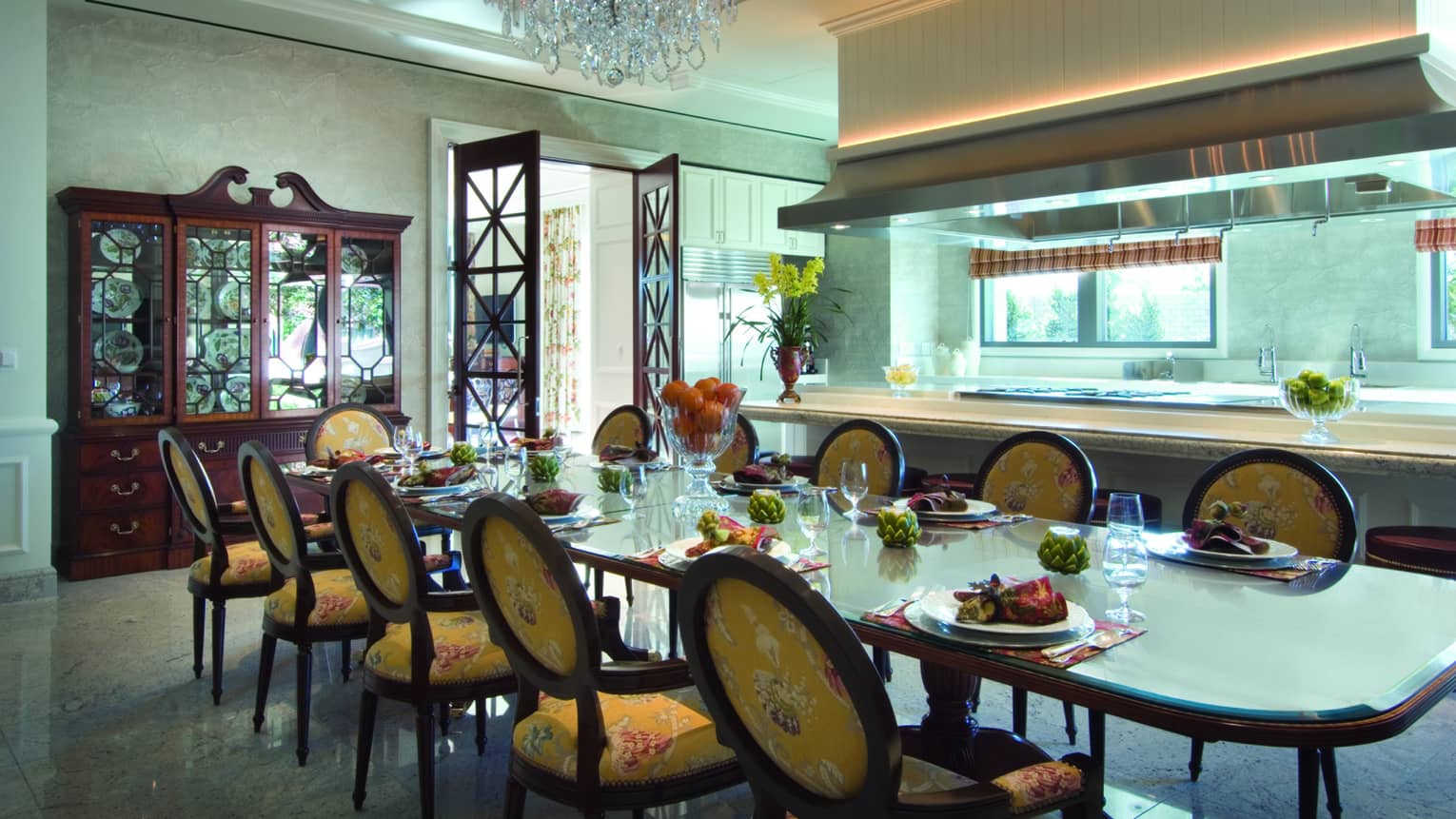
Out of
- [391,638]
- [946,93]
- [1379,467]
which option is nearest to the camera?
[391,638]

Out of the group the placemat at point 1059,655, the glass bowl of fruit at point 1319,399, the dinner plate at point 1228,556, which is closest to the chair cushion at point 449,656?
the placemat at point 1059,655

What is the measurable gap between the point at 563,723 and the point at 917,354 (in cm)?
670

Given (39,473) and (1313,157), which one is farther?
(39,473)

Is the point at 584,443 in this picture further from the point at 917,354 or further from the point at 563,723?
the point at 563,723

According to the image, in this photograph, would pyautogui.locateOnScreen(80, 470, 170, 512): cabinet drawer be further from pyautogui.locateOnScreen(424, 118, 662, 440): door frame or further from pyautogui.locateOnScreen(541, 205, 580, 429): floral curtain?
pyautogui.locateOnScreen(541, 205, 580, 429): floral curtain

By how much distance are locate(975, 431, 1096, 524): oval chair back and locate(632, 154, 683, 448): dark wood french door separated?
370cm

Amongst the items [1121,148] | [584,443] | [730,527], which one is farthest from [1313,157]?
[584,443]

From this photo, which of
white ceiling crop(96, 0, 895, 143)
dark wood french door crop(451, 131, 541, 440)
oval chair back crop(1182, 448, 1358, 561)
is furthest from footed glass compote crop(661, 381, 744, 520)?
dark wood french door crop(451, 131, 541, 440)

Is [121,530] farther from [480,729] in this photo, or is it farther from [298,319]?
[480,729]

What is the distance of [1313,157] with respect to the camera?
3287 mm

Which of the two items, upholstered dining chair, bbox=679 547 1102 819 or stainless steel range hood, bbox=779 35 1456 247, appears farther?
stainless steel range hood, bbox=779 35 1456 247

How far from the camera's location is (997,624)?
1.60m

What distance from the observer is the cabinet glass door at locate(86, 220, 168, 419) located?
4801mm

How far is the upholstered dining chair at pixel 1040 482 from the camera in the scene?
9.32 ft
